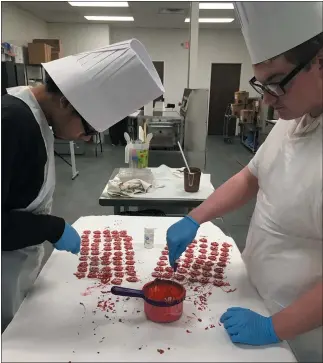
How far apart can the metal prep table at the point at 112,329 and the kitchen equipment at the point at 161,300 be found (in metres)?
0.02

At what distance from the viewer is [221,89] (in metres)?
8.62

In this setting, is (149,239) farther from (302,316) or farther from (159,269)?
(302,316)

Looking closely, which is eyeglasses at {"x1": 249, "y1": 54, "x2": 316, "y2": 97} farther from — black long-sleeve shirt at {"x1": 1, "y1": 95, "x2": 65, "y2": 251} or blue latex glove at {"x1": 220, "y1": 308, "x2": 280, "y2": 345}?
black long-sleeve shirt at {"x1": 1, "y1": 95, "x2": 65, "y2": 251}

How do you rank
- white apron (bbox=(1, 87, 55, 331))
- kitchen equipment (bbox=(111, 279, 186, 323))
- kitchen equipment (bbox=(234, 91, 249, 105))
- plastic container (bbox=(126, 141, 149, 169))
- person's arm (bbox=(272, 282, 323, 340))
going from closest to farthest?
person's arm (bbox=(272, 282, 323, 340))
kitchen equipment (bbox=(111, 279, 186, 323))
white apron (bbox=(1, 87, 55, 331))
plastic container (bbox=(126, 141, 149, 169))
kitchen equipment (bbox=(234, 91, 249, 105))

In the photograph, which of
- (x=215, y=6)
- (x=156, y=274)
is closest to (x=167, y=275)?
(x=156, y=274)

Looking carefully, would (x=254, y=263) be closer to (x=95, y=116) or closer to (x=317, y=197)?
(x=317, y=197)

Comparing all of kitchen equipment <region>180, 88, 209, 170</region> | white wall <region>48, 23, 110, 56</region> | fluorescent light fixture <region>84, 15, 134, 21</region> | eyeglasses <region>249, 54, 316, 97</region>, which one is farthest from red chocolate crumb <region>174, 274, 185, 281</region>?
white wall <region>48, 23, 110, 56</region>

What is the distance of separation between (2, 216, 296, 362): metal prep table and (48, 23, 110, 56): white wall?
751cm

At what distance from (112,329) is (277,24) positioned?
905 millimetres

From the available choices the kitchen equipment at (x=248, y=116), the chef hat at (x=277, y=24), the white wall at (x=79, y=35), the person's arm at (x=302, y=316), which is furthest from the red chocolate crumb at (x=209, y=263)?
the white wall at (x=79, y=35)

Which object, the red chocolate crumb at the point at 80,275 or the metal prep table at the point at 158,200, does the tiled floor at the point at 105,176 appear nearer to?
the metal prep table at the point at 158,200

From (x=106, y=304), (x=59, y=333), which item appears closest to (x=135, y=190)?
(x=106, y=304)

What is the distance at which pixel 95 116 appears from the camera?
3.71ft

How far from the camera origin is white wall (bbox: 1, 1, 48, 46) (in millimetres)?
5550
